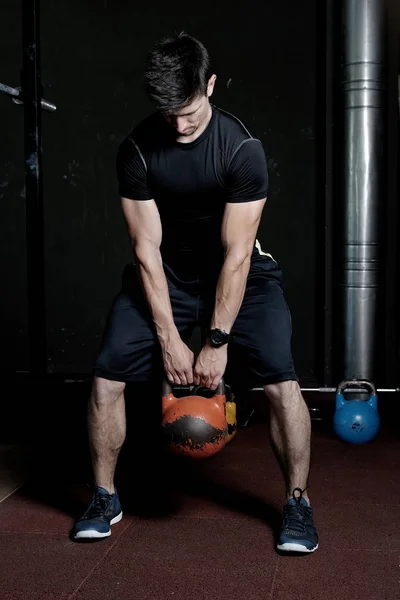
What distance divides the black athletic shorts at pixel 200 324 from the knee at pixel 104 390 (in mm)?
18

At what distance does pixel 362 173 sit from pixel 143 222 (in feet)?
6.09

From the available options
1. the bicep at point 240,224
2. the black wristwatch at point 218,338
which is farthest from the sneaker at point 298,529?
the bicep at point 240,224

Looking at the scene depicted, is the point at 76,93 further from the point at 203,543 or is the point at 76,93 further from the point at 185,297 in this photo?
the point at 203,543

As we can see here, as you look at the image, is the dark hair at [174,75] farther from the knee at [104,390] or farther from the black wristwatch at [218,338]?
the knee at [104,390]

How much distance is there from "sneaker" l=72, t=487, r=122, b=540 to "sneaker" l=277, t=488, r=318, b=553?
57cm

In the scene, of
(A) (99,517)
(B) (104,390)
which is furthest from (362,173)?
(A) (99,517)

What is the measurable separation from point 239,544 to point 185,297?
32.1 inches

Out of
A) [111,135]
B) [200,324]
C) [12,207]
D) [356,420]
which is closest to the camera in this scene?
[200,324]

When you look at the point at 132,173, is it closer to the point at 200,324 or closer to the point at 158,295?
the point at 158,295

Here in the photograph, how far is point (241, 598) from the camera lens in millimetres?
1956

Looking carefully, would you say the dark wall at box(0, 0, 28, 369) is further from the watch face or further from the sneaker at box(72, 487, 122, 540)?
the watch face

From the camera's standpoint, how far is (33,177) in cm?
354

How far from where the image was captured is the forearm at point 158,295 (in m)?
2.41

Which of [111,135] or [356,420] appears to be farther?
[111,135]
